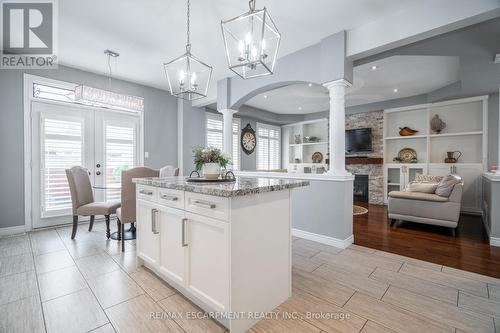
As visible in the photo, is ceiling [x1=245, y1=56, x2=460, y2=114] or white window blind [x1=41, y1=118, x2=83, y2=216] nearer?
white window blind [x1=41, y1=118, x2=83, y2=216]

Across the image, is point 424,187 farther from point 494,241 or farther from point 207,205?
point 207,205

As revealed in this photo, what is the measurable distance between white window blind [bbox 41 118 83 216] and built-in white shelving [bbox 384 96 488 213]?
7180mm

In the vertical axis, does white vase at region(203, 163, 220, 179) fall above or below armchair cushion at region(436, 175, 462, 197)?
above

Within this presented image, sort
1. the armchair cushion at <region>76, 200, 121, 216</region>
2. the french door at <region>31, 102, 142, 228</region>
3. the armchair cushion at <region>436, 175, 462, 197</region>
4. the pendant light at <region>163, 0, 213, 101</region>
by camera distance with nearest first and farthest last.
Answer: the pendant light at <region>163, 0, 213, 101</region> < the armchair cushion at <region>76, 200, 121, 216</region> < the armchair cushion at <region>436, 175, 462, 197</region> < the french door at <region>31, 102, 142, 228</region>

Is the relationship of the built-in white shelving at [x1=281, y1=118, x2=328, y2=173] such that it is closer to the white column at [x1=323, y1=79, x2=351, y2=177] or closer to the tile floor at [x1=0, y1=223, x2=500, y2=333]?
the white column at [x1=323, y1=79, x2=351, y2=177]

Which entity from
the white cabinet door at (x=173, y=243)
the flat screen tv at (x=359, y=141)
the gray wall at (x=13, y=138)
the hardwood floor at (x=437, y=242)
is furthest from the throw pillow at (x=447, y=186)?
the gray wall at (x=13, y=138)

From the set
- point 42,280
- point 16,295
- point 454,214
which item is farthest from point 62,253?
point 454,214

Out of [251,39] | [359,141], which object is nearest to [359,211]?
[359,141]

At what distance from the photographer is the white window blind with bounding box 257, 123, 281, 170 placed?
7.88 metres

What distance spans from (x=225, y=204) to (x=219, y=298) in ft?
2.12

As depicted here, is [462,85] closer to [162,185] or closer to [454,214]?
[454,214]

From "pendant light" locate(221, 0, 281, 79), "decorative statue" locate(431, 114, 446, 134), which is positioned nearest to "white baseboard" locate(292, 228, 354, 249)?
"pendant light" locate(221, 0, 281, 79)

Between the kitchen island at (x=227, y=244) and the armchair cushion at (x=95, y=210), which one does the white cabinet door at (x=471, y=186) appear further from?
the armchair cushion at (x=95, y=210)

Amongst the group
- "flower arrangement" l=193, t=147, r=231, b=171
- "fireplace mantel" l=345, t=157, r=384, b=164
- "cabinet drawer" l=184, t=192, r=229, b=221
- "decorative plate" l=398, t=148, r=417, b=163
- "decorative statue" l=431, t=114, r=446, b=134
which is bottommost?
"cabinet drawer" l=184, t=192, r=229, b=221
